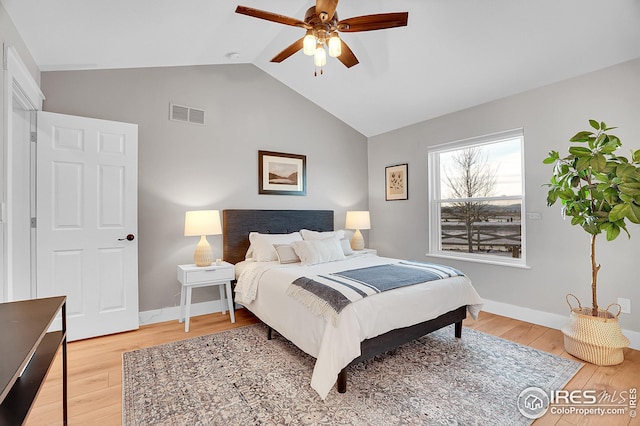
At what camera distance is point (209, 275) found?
10.8 ft

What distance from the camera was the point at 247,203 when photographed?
161 inches

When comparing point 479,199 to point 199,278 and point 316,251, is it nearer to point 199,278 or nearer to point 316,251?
point 316,251

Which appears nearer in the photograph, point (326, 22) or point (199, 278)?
point (326, 22)

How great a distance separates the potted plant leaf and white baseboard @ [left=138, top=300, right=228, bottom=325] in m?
3.63

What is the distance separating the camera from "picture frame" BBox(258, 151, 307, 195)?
4203 millimetres

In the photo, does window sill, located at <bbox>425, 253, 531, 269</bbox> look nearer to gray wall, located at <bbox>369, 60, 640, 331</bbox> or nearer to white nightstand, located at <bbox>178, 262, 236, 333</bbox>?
gray wall, located at <bbox>369, 60, 640, 331</bbox>

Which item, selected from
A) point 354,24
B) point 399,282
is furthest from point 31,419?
point 354,24

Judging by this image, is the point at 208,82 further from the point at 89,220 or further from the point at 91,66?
the point at 89,220

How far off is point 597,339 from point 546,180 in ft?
5.22

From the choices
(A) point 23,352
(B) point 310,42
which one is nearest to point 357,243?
(B) point 310,42

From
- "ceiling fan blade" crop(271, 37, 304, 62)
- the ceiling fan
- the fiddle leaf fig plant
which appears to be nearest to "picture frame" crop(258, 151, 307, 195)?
"ceiling fan blade" crop(271, 37, 304, 62)

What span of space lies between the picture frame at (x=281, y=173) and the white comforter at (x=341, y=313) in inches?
50.6

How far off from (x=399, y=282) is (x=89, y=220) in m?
2.97

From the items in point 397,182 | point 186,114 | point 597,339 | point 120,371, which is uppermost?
point 186,114
